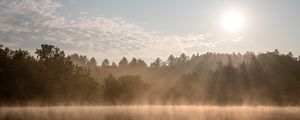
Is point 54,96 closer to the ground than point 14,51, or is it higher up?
closer to the ground

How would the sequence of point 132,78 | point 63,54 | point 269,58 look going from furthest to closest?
point 269,58, point 132,78, point 63,54

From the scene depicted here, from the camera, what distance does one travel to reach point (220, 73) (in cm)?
14175

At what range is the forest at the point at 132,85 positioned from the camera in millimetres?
101500

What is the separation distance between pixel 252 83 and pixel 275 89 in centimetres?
749

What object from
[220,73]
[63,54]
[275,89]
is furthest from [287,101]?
[63,54]

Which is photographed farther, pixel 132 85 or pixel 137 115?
pixel 132 85

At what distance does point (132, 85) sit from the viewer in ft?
412

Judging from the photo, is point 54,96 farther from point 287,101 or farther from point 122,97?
point 287,101

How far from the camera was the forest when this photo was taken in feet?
333

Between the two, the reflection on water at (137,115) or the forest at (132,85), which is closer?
the reflection on water at (137,115)

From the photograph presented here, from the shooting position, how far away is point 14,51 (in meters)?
107

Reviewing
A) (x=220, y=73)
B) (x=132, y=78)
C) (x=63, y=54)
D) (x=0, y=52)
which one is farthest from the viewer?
(x=220, y=73)

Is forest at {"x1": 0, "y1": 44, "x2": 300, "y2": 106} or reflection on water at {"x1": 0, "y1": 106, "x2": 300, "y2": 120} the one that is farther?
forest at {"x1": 0, "y1": 44, "x2": 300, "y2": 106}

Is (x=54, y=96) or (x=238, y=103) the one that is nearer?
(x=54, y=96)
